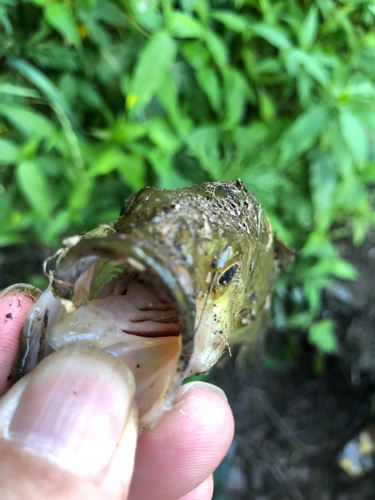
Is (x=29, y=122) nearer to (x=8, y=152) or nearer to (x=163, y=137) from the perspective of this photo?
(x=8, y=152)

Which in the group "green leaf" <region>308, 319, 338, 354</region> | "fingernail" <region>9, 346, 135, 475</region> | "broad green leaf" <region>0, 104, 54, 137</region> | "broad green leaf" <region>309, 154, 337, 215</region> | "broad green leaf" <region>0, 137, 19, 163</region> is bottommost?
"green leaf" <region>308, 319, 338, 354</region>

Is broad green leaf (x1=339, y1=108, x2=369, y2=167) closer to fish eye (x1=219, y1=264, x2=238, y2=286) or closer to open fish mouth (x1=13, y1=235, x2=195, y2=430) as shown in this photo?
fish eye (x1=219, y1=264, x2=238, y2=286)

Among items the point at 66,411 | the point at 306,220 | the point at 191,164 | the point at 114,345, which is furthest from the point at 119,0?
the point at 66,411

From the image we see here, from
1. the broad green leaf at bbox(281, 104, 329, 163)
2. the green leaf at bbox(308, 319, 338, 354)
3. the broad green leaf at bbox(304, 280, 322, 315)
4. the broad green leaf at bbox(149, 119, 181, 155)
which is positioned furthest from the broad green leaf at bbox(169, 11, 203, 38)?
the green leaf at bbox(308, 319, 338, 354)

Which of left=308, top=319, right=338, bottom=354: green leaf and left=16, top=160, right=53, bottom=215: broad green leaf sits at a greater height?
left=16, top=160, right=53, bottom=215: broad green leaf

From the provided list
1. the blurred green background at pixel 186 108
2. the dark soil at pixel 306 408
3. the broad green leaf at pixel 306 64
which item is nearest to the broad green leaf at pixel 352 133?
the blurred green background at pixel 186 108
